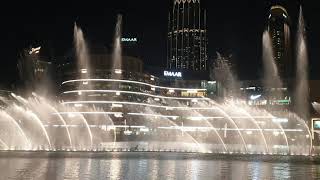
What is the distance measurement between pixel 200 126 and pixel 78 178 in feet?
489

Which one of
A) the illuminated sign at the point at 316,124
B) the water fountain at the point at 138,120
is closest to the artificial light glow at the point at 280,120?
the water fountain at the point at 138,120

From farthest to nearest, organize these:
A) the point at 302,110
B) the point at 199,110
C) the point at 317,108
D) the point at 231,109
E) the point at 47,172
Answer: the point at 199,110
the point at 231,109
the point at 302,110
the point at 317,108
the point at 47,172

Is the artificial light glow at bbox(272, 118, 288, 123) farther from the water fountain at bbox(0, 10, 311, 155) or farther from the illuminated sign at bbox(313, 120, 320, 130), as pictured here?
the illuminated sign at bbox(313, 120, 320, 130)

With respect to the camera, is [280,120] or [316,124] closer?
[316,124]

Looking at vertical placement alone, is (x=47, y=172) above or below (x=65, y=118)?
below

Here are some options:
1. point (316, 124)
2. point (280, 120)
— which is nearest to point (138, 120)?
point (280, 120)

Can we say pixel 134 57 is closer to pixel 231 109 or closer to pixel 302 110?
pixel 231 109

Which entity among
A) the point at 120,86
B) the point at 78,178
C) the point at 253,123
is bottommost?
the point at 78,178

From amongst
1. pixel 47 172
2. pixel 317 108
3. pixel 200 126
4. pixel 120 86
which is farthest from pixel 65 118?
pixel 47 172

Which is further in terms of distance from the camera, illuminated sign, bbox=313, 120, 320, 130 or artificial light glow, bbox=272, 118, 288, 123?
artificial light glow, bbox=272, 118, 288, 123

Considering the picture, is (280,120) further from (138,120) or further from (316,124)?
(316,124)

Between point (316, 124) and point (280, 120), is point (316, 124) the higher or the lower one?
the lower one

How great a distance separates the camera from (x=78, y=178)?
32781 mm

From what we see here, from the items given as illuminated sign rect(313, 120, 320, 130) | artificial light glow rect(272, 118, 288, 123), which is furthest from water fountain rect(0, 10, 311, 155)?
illuminated sign rect(313, 120, 320, 130)
